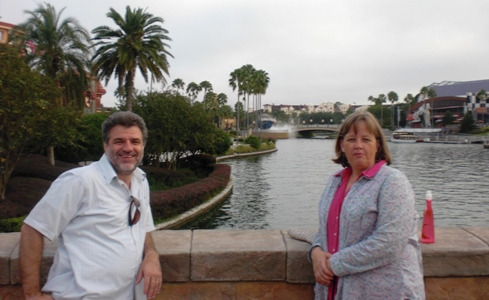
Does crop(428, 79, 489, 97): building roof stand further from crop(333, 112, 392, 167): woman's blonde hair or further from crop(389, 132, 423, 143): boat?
crop(333, 112, 392, 167): woman's blonde hair

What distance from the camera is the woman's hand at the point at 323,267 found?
2.21 metres

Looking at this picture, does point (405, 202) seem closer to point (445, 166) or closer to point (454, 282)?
point (454, 282)

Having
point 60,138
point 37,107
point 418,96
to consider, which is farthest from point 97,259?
point 418,96

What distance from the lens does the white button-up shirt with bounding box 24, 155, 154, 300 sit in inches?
79.4

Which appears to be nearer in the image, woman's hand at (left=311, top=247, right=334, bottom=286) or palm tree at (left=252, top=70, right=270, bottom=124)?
woman's hand at (left=311, top=247, right=334, bottom=286)

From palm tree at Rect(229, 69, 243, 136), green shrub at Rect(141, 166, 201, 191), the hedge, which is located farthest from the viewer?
palm tree at Rect(229, 69, 243, 136)

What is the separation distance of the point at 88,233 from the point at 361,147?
143 centimetres

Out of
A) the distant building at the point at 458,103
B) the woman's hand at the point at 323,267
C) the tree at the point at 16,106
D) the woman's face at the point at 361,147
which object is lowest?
the woman's hand at the point at 323,267

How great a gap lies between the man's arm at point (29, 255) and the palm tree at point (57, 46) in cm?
2400

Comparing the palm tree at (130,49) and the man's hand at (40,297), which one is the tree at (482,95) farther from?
the man's hand at (40,297)

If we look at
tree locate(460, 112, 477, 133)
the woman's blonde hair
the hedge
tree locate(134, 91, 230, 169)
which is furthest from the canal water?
tree locate(460, 112, 477, 133)

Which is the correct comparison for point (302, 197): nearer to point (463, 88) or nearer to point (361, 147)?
point (361, 147)

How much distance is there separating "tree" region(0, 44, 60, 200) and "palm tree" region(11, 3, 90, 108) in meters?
8.57

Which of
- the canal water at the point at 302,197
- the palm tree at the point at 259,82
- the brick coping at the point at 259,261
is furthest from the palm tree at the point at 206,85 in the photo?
the brick coping at the point at 259,261
